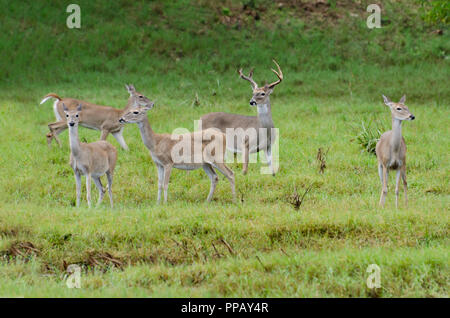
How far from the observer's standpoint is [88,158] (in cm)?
965

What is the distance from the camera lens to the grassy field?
6.93 metres

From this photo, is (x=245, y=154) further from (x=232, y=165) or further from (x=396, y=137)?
(x=396, y=137)

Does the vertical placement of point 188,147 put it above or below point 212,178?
above

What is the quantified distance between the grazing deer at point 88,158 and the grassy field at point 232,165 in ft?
1.39

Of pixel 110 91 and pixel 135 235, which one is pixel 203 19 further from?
pixel 135 235

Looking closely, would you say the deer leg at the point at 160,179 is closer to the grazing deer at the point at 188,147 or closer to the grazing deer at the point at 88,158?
the grazing deer at the point at 188,147

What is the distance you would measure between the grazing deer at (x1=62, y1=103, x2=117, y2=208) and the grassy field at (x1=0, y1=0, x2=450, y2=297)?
16.6 inches

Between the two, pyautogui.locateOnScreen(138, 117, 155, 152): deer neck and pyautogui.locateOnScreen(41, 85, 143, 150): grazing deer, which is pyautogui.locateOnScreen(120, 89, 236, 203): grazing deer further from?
pyautogui.locateOnScreen(41, 85, 143, 150): grazing deer

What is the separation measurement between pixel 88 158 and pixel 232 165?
10.9 feet

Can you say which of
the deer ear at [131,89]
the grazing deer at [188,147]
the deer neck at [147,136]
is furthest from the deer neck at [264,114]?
the deer ear at [131,89]

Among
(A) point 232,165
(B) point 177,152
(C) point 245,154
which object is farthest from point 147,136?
(A) point 232,165

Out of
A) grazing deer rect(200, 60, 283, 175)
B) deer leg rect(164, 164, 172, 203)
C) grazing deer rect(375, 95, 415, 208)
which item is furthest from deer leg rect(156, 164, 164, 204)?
grazing deer rect(375, 95, 415, 208)

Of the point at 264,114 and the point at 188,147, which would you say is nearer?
the point at 188,147

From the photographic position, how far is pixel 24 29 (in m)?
22.3
